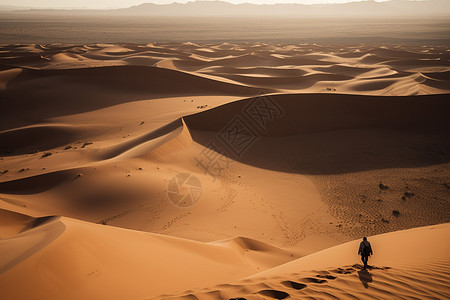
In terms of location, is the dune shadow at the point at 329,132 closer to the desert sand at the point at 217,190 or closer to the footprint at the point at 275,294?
the desert sand at the point at 217,190

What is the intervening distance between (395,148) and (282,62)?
2534cm

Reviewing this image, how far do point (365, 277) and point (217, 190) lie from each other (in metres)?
5.55

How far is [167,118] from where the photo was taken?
15.6 meters

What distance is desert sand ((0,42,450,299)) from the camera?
4312mm

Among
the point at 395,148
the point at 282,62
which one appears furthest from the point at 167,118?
the point at 282,62

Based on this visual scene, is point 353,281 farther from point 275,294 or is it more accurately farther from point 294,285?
point 275,294

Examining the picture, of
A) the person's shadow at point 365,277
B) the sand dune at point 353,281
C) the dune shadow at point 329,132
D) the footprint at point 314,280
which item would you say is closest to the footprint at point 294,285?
the sand dune at point 353,281

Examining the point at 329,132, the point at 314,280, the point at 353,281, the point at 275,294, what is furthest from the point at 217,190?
the point at 329,132

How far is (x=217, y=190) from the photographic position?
30.8ft

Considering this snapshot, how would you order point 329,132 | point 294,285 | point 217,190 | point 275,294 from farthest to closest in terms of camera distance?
point 329,132, point 217,190, point 294,285, point 275,294

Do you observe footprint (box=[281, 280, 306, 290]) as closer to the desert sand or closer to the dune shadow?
the desert sand

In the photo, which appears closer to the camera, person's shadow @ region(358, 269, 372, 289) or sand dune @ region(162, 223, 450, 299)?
sand dune @ region(162, 223, 450, 299)

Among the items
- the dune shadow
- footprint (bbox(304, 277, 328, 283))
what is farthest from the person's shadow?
the dune shadow

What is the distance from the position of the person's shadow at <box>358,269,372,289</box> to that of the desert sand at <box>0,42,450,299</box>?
0.03 metres
